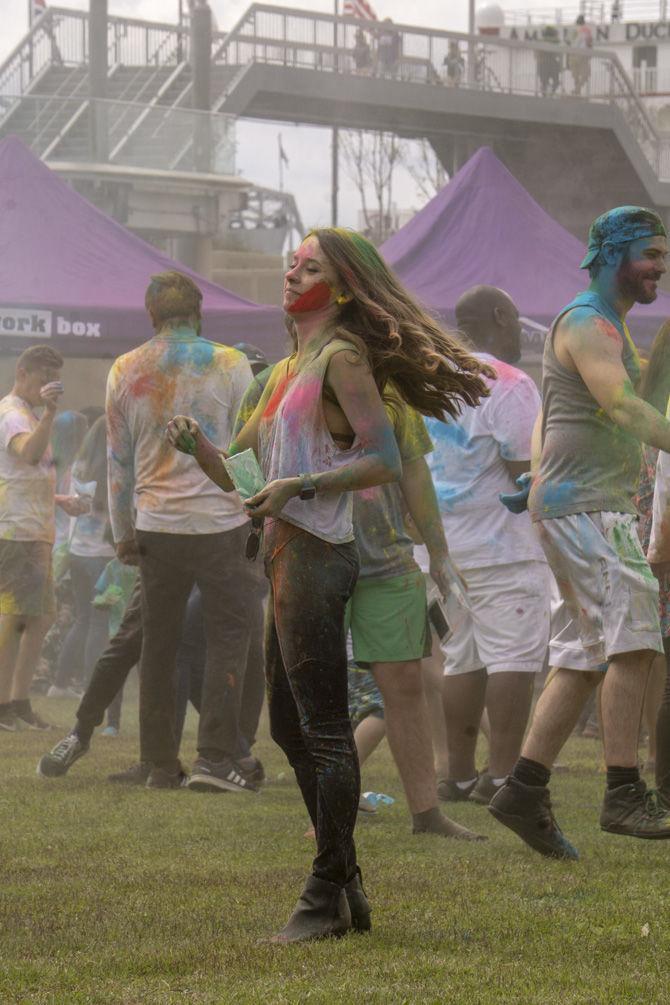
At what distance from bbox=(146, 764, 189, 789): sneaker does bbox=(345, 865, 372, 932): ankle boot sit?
3.34 metres

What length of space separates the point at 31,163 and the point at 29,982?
10.4 meters

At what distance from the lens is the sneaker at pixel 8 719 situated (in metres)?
10.5

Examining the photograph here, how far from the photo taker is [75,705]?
12258 mm

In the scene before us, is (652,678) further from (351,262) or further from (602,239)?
(351,262)

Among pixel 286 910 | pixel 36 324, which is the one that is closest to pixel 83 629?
pixel 36 324

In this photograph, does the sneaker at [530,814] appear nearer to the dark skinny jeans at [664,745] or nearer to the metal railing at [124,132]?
the dark skinny jeans at [664,745]

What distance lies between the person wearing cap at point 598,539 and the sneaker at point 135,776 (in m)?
2.65

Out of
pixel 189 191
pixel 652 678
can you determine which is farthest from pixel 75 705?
pixel 189 191

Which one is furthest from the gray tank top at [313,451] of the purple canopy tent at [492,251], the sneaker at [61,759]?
the purple canopy tent at [492,251]

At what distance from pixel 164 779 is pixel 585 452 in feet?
9.85

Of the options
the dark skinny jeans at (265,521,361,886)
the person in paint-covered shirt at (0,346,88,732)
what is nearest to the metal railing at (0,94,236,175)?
the person in paint-covered shirt at (0,346,88,732)

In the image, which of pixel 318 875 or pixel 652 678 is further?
pixel 652 678

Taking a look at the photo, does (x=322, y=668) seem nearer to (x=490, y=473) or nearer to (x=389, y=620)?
(x=389, y=620)

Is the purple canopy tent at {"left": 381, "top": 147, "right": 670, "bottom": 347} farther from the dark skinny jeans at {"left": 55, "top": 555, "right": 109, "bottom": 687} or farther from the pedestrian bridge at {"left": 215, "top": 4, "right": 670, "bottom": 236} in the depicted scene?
the pedestrian bridge at {"left": 215, "top": 4, "right": 670, "bottom": 236}
